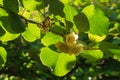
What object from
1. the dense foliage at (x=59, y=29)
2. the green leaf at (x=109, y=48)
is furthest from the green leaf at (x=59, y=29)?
the green leaf at (x=109, y=48)

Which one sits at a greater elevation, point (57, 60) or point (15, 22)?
point (15, 22)

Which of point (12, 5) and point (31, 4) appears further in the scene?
point (31, 4)

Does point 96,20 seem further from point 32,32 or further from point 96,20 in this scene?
point 32,32

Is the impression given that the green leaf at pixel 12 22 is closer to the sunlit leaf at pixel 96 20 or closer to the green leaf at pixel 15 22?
the green leaf at pixel 15 22

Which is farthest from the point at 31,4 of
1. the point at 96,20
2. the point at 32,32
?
the point at 96,20

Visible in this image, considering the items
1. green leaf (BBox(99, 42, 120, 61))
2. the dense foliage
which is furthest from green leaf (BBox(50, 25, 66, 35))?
green leaf (BBox(99, 42, 120, 61))

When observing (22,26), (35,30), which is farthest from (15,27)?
(35,30)
